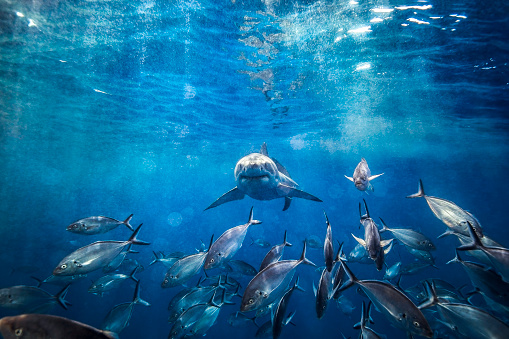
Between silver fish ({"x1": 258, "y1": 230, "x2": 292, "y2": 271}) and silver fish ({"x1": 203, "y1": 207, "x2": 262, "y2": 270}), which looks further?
silver fish ({"x1": 203, "y1": 207, "x2": 262, "y2": 270})

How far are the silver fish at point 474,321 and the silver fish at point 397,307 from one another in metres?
0.71

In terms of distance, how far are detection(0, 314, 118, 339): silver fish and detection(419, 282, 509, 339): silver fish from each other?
399cm

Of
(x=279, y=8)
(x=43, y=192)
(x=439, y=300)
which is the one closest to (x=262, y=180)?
(x=439, y=300)

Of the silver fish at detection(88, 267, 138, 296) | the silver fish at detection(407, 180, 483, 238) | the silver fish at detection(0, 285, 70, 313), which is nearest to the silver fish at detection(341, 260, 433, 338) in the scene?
the silver fish at detection(407, 180, 483, 238)

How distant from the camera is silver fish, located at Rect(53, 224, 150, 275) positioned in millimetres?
4059

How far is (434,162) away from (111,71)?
4696cm

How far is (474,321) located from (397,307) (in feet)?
4.20

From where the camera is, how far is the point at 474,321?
2.96 m

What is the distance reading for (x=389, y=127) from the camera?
944 inches

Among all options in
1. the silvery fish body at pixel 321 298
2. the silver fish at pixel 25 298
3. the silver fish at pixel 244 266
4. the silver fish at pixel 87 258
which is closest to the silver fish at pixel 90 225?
the silver fish at pixel 87 258

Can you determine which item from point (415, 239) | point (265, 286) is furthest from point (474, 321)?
point (265, 286)

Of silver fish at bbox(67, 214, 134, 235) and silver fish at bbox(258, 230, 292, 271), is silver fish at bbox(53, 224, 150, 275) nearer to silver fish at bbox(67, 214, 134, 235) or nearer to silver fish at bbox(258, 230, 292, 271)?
silver fish at bbox(67, 214, 134, 235)

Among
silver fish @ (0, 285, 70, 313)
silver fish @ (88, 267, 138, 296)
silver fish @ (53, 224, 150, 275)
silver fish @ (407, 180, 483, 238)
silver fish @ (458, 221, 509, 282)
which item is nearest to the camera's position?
silver fish @ (458, 221, 509, 282)

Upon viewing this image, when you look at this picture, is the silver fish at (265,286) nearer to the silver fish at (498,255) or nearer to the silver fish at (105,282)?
the silver fish at (498,255)
